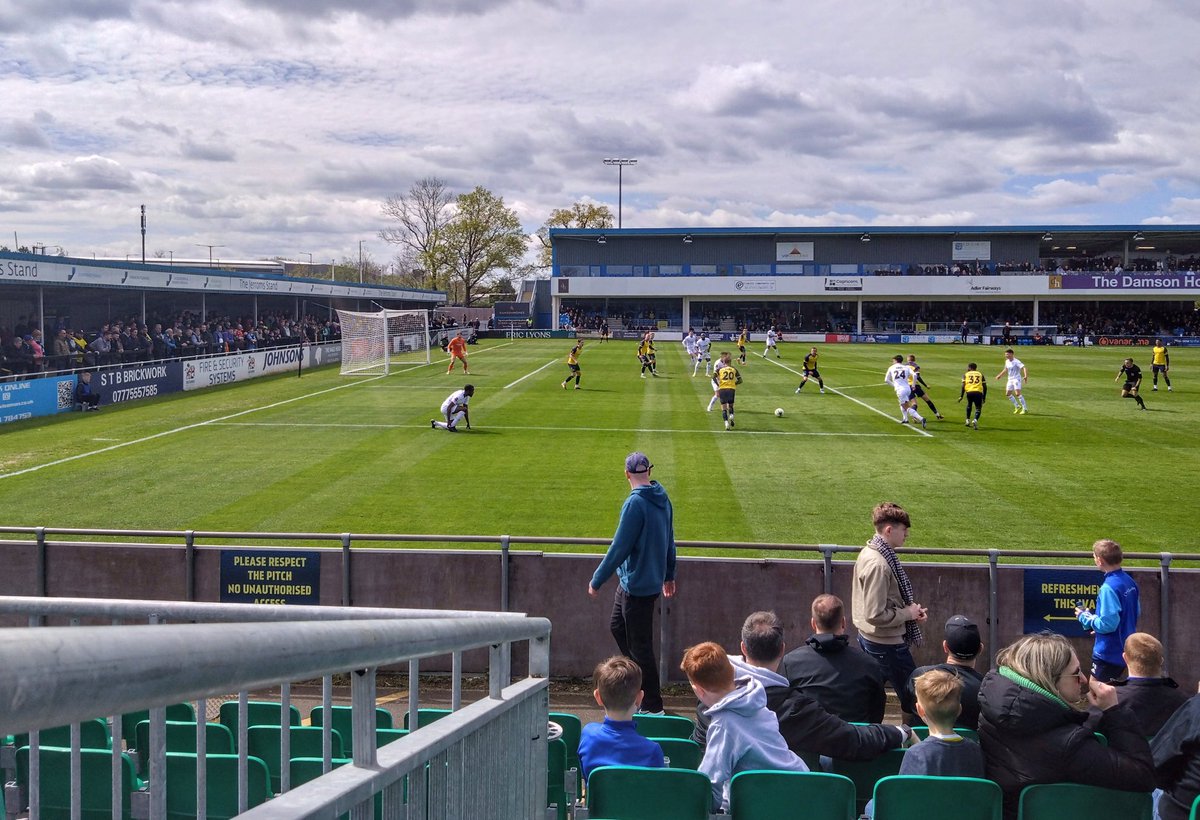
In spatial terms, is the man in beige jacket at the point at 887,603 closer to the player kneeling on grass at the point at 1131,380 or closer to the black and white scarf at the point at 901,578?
the black and white scarf at the point at 901,578

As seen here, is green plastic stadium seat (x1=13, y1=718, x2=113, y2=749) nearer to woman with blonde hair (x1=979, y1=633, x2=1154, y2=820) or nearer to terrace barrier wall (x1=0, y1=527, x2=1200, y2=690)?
woman with blonde hair (x1=979, y1=633, x2=1154, y2=820)

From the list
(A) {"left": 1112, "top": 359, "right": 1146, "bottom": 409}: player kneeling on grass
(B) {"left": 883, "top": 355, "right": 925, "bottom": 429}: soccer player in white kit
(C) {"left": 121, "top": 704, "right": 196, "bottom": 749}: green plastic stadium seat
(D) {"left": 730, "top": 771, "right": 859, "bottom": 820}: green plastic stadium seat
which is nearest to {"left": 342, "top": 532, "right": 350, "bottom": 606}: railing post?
(C) {"left": 121, "top": 704, "right": 196, "bottom": 749}: green plastic stadium seat

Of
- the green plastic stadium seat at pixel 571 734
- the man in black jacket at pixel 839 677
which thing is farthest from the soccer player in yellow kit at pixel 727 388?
the green plastic stadium seat at pixel 571 734

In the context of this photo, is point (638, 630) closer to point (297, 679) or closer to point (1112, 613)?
point (1112, 613)

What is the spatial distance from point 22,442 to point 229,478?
26.0ft

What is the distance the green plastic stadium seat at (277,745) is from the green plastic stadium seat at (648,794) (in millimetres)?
1229

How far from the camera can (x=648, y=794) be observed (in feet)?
15.9

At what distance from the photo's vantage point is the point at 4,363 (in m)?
30.1

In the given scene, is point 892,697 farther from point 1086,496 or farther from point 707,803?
point 1086,496

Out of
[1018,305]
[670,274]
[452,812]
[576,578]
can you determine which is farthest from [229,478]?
[1018,305]

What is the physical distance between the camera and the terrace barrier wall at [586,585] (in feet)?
34.3

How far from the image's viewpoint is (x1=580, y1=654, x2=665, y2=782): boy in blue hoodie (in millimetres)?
5293

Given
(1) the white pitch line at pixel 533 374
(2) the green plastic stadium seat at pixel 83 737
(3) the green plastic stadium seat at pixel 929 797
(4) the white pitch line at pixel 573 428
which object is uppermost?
(1) the white pitch line at pixel 533 374

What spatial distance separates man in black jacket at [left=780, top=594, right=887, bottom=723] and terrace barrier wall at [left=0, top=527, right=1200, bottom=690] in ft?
12.1
